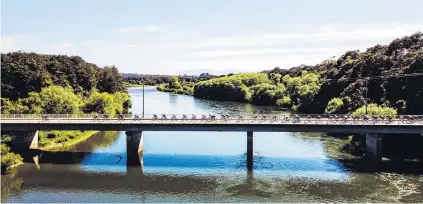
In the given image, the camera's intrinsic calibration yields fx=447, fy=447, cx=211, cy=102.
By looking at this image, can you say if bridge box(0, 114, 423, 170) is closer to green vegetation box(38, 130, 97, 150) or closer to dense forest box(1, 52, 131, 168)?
green vegetation box(38, 130, 97, 150)

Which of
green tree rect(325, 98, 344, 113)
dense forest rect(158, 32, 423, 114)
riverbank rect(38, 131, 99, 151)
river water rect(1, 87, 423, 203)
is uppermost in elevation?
dense forest rect(158, 32, 423, 114)

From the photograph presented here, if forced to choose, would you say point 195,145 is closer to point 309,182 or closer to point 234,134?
point 234,134

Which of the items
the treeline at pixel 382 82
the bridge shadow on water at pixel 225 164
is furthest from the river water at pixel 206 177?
the treeline at pixel 382 82

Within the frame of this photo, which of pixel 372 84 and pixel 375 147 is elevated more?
pixel 372 84

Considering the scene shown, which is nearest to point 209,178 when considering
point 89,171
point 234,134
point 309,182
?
point 309,182

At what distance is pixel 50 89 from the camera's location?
85.0 metres

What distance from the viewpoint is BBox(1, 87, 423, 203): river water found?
4694 centimetres

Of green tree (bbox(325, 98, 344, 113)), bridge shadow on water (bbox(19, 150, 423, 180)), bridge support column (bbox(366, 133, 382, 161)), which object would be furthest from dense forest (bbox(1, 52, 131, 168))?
bridge support column (bbox(366, 133, 382, 161))

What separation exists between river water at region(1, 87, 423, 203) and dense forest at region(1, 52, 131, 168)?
7.75 meters

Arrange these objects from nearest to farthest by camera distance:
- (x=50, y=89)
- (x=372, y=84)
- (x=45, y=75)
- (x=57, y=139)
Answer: (x=57, y=139), (x=50, y=89), (x=372, y=84), (x=45, y=75)

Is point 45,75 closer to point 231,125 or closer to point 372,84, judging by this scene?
point 231,125

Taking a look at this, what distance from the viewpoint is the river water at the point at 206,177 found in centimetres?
4694

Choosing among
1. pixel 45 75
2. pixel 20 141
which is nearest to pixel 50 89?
pixel 45 75

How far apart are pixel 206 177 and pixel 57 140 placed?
105 ft
